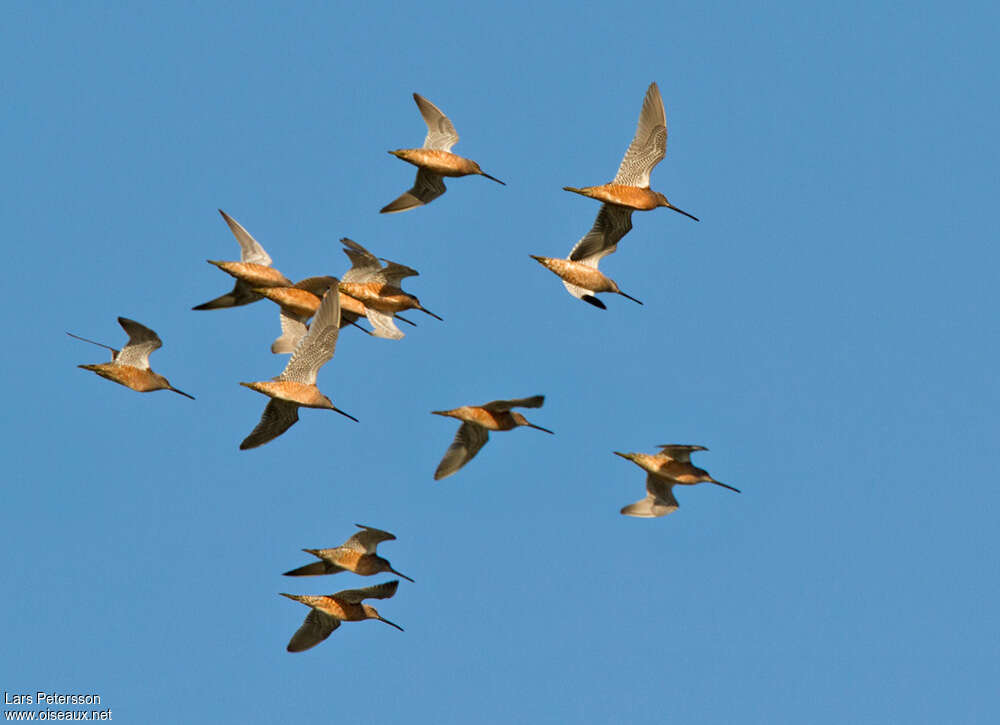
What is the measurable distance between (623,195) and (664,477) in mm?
5430

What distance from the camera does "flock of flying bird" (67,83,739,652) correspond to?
100ft

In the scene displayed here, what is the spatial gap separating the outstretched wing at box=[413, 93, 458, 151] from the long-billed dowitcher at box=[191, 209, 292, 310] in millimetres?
3916

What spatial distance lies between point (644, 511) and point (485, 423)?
3800 mm

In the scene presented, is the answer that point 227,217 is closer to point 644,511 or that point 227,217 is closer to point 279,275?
point 279,275

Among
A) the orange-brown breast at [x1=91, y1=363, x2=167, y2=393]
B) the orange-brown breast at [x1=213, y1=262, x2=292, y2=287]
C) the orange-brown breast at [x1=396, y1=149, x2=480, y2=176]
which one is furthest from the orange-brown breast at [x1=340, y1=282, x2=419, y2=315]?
the orange-brown breast at [x1=91, y1=363, x2=167, y2=393]

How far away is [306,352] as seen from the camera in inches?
1194

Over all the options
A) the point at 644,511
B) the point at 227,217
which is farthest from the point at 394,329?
the point at 644,511

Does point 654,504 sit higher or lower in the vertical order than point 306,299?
lower

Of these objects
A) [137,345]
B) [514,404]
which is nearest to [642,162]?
[514,404]

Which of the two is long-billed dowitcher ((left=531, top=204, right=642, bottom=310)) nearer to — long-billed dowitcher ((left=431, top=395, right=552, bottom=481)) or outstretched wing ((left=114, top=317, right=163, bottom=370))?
long-billed dowitcher ((left=431, top=395, right=552, bottom=481))

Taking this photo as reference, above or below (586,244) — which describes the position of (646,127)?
above

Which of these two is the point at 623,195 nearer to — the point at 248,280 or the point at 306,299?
the point at 306,299

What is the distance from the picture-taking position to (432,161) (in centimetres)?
3266

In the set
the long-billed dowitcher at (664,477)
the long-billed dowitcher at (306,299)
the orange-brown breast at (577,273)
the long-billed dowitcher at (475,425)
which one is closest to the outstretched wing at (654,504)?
the long-billed dowitcher at (664,477)
